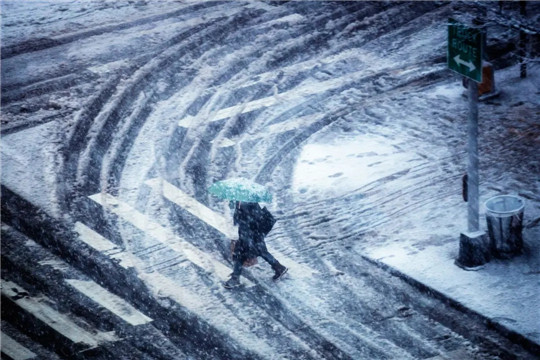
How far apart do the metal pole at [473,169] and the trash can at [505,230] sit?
0.20 metres

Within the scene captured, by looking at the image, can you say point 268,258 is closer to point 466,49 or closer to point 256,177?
point 256,177

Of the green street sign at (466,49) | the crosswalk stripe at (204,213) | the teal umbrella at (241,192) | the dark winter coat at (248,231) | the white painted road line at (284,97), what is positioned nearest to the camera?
the green street sign at (466,49)

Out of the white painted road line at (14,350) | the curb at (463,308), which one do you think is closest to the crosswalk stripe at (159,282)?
the white painted road line at (14,350)

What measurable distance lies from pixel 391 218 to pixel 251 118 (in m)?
4.43

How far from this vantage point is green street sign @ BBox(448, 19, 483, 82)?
10094 millimetres

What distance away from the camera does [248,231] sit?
10852mm

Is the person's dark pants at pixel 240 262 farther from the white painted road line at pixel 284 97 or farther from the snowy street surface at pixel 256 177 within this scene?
the white painted road line at pixel 284 97

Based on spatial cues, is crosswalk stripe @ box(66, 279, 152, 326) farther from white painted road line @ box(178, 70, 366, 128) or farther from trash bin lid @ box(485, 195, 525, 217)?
white painted road line @ box(178, 70, 366, 128)

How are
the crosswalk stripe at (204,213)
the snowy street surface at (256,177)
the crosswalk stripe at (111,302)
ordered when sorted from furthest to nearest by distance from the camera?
the crosswalk stripe at (204,213) → the crosswalk stripe at (111,302) → the snowy street surface at (256,177)

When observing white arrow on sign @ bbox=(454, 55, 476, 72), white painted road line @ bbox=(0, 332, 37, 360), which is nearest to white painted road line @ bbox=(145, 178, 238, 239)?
white painted road line @ bbox=(0, 332, 37, 360)

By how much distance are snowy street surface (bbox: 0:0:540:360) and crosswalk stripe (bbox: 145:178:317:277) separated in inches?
1.3

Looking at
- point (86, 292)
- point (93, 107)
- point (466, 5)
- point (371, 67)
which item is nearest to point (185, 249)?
point (86, 292)

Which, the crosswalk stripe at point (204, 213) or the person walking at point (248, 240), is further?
the crosswalk stripe at point (204, 213)

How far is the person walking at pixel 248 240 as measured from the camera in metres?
10.9
